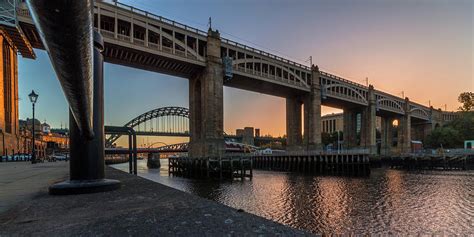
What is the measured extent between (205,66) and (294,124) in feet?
110

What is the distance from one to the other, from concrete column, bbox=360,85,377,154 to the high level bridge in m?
5.83

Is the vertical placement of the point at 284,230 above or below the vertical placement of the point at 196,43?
below

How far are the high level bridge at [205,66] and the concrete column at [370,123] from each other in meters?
5.83

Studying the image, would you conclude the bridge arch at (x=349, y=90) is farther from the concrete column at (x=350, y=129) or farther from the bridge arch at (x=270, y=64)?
the bridge arch at (x=270, y=64)

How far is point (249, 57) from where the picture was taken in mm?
64312

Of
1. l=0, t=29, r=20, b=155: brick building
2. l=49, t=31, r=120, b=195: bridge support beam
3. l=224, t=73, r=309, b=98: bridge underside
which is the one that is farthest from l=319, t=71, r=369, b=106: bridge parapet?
l=49, t=31, r=120, b=195: bridge support beam

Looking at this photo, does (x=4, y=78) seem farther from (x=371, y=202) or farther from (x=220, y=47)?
(x=371, y=202)

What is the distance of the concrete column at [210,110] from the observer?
51.7 meters

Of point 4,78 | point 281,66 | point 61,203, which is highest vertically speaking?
point 281,66

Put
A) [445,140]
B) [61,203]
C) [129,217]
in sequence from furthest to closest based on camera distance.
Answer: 1. [445,140]
2. [61,203]
3. [129,217]

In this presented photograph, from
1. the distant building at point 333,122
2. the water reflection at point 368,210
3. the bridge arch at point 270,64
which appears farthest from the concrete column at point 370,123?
the water reflection at point 368,210

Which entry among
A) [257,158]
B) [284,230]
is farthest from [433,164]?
[284,230]

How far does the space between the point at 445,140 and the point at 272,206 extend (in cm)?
10215

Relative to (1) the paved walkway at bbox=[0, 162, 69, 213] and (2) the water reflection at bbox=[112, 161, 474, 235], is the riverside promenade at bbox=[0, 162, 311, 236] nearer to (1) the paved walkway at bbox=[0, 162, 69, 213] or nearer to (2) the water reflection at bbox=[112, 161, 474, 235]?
(1) the paved walkway at bbox=[0, 162, 69, 213]
